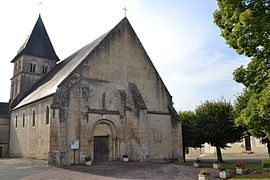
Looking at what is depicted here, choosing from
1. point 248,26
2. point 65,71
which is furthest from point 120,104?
point 248,26

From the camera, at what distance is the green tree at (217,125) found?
24.6 meters

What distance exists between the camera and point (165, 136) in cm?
2544

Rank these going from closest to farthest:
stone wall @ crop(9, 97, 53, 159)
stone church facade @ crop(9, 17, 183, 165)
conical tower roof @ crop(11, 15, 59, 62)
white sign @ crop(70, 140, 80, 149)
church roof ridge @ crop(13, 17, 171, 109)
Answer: white sign @ crop(70, 140, 80, 149) → stone church facade @ crop(9, 17, 183, 165) → church roof ridge @ crop(13, 17, 171, 109) → stone wall @ crop(9, 97, 53, 159) → conical tower roof @ crop(11, 15, 59, 62)

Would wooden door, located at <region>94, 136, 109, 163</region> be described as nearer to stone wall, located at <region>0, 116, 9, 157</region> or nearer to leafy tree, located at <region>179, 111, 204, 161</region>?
leafy tree, located at <region>179, 111, 204, 161</region>

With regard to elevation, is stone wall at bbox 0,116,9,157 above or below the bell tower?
below

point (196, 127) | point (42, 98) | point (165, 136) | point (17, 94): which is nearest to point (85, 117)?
point (42, 98)

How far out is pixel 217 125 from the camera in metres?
24.8

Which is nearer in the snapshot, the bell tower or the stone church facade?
the stone church facade

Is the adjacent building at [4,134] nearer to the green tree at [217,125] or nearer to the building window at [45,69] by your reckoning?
the building window at [45,69]

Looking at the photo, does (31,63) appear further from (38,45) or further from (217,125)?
(217,125)

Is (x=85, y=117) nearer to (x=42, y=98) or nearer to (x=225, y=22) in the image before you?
(x=42, y=98)

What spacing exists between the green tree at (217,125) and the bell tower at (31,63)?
21.4m

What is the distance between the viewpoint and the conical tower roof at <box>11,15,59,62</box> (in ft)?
118

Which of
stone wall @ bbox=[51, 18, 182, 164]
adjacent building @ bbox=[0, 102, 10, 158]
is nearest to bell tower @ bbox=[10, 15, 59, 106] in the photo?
adjacent building @ bbox=[0, 102, 10, 158]
